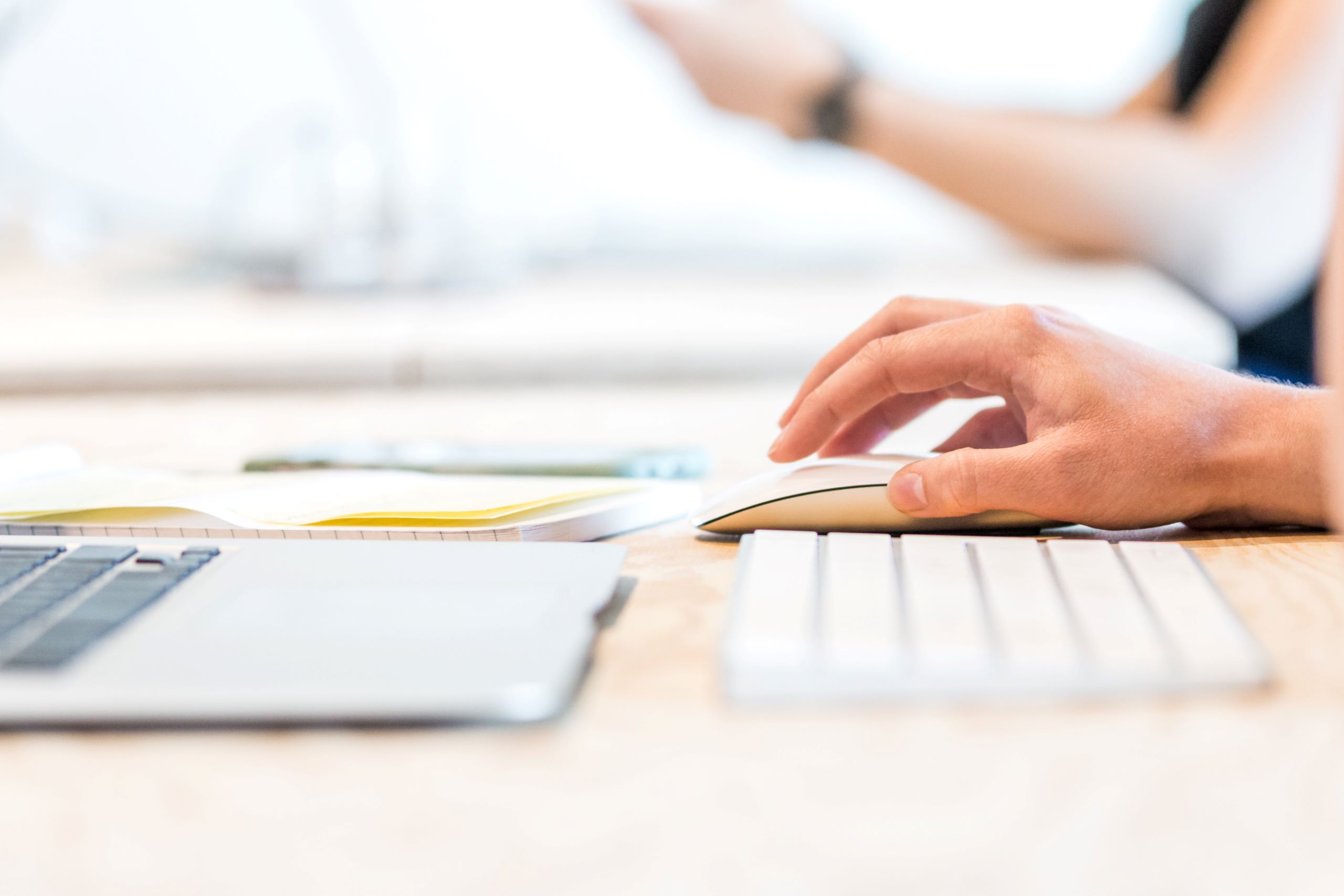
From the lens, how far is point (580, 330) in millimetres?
1260

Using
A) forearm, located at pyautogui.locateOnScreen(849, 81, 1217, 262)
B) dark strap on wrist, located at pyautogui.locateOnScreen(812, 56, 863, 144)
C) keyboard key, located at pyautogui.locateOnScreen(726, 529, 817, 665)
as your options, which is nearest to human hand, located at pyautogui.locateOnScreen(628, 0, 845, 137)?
dark strap on wrist, located at pyautogui.locateOnScreen(812, 56, 863, 144)

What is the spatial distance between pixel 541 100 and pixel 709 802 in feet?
Result: 6.04

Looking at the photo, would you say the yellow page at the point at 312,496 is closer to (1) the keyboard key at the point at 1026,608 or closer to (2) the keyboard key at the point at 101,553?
(2) the keyboard key at the point at 101,553

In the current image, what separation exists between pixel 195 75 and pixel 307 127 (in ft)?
1.03

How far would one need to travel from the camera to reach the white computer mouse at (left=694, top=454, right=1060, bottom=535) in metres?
0.53

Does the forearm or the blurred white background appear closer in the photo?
the forearm

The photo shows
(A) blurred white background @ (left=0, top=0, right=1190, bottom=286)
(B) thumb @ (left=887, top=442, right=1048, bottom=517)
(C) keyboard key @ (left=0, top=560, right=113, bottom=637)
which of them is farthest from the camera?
(A) blurred white background @ (left=0, top=0, right=1190, bottom=286)

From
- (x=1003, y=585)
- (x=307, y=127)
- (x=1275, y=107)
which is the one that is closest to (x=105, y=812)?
(x=1003, y=585)

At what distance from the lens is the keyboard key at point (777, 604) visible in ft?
1.16

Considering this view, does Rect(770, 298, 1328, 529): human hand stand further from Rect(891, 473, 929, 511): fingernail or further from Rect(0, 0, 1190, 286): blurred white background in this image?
Rect(0, 0, 1190, 286): blurred white background

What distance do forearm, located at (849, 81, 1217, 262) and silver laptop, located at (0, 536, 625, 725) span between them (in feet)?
4.09

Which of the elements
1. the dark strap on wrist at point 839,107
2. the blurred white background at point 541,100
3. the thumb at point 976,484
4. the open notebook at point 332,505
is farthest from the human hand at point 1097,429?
the blurred white background at point 541,100

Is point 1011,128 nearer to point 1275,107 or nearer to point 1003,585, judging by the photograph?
point 1275,107

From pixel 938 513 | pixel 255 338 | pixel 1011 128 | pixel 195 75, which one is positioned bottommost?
pixel 938 513
